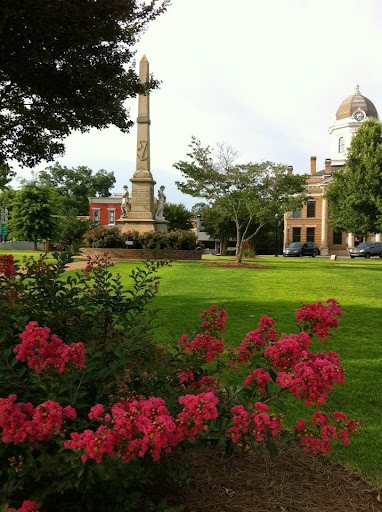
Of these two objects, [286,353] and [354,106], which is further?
[354,106]

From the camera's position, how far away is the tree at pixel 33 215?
46562 millimetres

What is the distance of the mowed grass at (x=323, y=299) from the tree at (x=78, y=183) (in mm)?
58003

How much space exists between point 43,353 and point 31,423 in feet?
1.05

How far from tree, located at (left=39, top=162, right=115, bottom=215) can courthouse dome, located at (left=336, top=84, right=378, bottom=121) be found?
38397 mm

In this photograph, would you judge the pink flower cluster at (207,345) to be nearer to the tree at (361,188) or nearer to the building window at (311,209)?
the tree at (361,188)

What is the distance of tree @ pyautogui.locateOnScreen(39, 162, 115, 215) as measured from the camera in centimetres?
7275

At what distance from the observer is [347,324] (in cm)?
819

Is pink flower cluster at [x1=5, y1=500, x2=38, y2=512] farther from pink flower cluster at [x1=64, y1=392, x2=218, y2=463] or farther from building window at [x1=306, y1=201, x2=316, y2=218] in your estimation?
building window at [x1=306, y1=201, x2=316, y2=218]

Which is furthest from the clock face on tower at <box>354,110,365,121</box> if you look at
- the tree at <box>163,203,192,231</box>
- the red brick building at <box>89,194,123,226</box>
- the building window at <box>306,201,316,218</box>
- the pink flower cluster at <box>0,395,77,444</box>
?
the pink flower cluster at <box>0,395,77,444</box>

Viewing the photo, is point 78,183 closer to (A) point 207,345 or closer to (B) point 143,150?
(B) point 143,150

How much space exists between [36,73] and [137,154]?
21.7 metres

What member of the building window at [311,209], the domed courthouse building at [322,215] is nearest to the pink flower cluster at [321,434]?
the domed courthouse building at [322,215]

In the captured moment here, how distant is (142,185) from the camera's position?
2900 centimetres

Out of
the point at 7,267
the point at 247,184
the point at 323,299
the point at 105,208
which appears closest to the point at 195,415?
the point at 7,267
